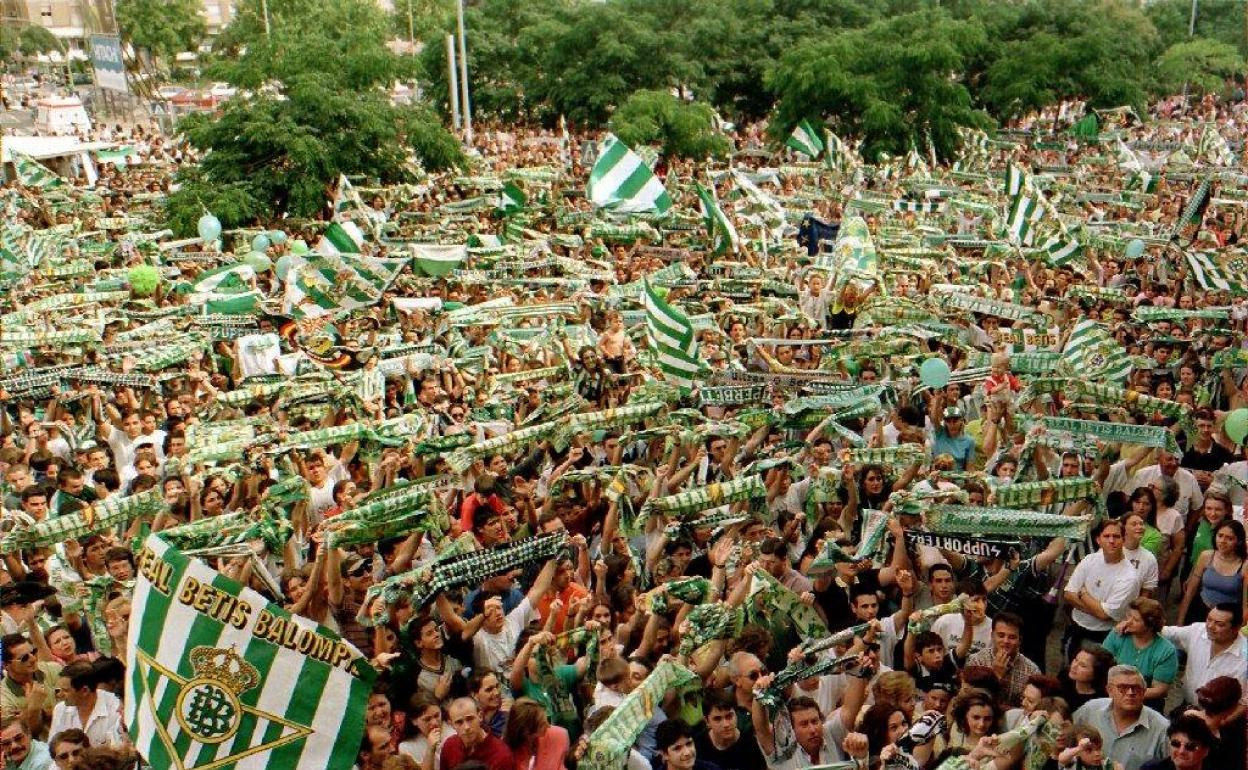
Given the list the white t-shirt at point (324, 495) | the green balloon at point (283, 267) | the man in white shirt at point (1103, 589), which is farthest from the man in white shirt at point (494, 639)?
the green balloon at point (283, 267)

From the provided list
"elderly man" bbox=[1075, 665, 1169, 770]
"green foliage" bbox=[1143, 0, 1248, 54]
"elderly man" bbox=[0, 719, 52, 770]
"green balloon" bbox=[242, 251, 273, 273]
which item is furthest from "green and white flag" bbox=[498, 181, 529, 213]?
"green foliage" bbox=[1143, 0, 1248, 54]

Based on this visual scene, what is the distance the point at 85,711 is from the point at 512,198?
15.0 metres

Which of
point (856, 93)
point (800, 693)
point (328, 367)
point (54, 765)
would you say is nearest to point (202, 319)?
point (328, 367)

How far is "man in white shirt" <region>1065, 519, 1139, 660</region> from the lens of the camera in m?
6.53

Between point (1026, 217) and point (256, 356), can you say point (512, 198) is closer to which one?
point (1026, 217)

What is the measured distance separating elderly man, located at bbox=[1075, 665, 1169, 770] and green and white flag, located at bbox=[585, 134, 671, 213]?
1444 centimetres

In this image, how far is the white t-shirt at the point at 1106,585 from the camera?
652cm

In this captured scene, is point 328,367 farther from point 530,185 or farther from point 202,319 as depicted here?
point 530,185

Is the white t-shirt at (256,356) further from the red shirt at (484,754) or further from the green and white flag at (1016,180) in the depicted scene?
the green and white flag at (1016,180)

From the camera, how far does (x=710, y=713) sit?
17.7 ft

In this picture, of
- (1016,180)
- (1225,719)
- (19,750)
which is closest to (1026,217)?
(1016,180)

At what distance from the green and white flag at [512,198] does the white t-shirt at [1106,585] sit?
14457 millimetres

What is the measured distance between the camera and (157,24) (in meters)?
59.6

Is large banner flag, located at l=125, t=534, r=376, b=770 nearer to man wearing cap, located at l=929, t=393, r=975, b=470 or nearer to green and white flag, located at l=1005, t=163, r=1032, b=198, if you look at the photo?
man wearing cap, located at l=929, t=393, r=975, b=470
